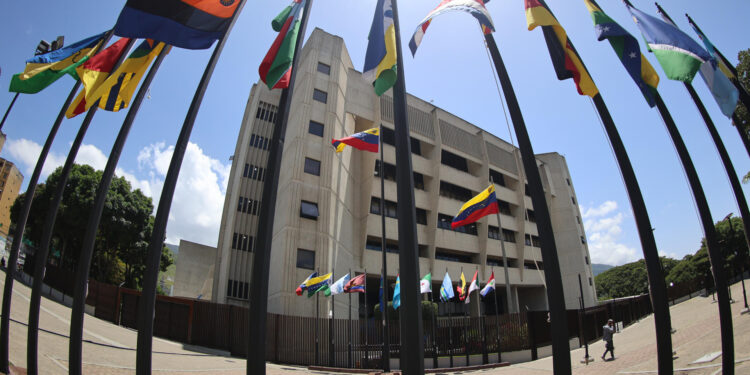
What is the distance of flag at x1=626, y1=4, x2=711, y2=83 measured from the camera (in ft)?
18.7

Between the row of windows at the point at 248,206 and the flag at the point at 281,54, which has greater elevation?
the row of windows at the point at 248,206

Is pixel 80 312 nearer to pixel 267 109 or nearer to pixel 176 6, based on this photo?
pixel 176 6

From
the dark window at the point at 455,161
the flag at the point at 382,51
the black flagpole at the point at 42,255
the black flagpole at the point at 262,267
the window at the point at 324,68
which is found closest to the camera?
the black flagpole at the point at 262,267

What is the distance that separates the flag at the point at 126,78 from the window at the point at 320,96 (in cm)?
2183

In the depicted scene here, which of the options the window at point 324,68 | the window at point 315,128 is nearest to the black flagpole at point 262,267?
the window at point 315,128

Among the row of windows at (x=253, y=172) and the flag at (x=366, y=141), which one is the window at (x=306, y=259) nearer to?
the row of windows at (x=253, y=172)

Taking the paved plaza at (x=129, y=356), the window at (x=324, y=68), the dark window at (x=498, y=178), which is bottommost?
the paved plaza at (x=129, y=356)

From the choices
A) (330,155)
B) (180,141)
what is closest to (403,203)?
(180,141)

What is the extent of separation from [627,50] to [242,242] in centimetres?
2831

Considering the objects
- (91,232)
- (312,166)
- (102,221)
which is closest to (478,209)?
(91,232)

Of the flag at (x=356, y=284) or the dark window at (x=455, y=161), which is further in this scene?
the dark window at (x=455, y=161)

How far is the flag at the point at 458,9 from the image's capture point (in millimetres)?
5656

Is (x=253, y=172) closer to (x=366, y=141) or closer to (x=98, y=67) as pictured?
(x=366, y=141)

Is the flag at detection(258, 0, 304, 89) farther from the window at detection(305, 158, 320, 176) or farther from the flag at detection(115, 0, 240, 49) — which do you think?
the window at detection(305, 158, 320, 176)
